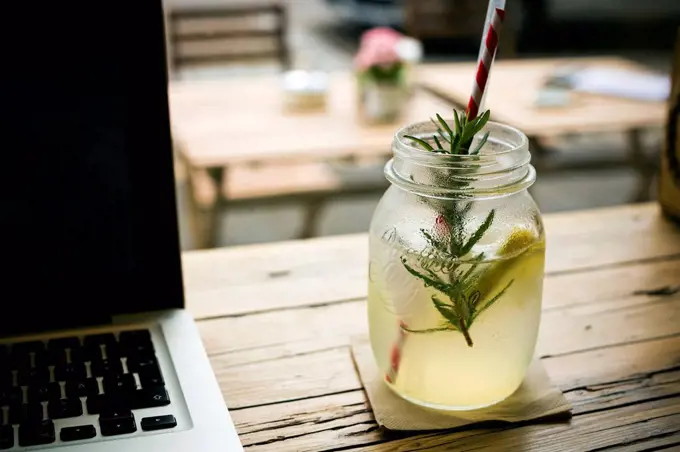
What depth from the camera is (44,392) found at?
65 centimetres

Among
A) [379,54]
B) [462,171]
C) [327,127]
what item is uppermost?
[462,171]

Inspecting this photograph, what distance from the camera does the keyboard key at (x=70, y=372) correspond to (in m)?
0.66

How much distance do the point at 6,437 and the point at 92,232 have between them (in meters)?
0.22

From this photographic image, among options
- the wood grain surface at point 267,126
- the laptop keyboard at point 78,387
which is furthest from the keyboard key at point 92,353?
the wood grain surface at point 267,126

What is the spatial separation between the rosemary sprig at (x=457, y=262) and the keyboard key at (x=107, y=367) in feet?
0.85

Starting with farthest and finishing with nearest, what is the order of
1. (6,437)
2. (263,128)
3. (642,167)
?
(642,167) < (263,128) < (6,437)

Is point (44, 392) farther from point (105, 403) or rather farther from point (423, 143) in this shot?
point (423, 143)

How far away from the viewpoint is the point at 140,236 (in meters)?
0.77

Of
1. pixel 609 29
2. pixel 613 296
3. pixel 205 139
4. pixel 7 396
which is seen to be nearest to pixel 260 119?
pixel 205 139

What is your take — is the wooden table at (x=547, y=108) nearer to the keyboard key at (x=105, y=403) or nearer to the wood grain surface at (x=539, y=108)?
the wood grain surface at (x=539, y=108)

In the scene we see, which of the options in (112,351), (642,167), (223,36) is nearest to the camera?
(112,351)

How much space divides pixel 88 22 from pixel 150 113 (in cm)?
9

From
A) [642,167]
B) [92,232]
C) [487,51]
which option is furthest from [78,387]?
[642,167]

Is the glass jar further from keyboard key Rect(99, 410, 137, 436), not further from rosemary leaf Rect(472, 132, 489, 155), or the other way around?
keyboard key Rect(99, 410, 137, 436)
